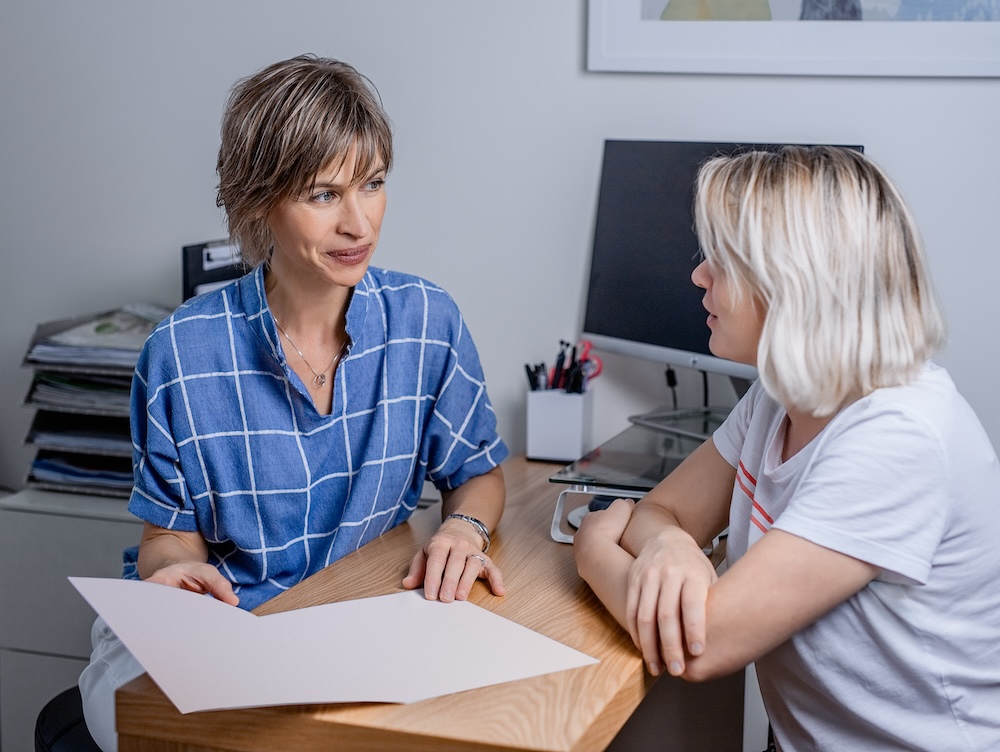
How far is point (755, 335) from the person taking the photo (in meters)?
1.02

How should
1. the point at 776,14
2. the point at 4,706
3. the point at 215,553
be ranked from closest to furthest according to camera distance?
the point at 215,553, the point at 776,14, the point at 4,706

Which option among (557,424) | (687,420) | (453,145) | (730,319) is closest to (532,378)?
(557,424)

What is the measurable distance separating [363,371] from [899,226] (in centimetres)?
70

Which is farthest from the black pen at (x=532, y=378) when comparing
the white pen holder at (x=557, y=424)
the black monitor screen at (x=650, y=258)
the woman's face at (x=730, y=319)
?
the woman's face at (x=730, y=319)

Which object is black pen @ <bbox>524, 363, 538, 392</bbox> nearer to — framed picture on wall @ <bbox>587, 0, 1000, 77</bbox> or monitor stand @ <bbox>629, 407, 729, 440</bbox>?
monitor stand @ <bbox>629, 407, 729, 440</bbox>

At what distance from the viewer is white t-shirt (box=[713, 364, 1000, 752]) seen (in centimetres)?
91

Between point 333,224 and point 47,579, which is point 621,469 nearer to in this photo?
point 333,224

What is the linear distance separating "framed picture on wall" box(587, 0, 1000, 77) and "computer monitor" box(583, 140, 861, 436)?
0.17m

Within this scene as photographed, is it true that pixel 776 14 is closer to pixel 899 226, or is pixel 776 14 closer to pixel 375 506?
pixel 899 226

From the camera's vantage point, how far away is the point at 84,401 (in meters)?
1.96

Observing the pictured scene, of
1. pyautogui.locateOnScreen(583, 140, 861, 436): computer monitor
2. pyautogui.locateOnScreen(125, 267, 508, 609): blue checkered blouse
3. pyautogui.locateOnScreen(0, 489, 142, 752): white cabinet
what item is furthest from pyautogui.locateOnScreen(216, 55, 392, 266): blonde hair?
pyautogui.locateOnScreen(0, 489, 142, 752): white cabinet

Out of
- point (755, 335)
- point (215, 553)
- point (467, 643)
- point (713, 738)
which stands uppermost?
point (755, 335)

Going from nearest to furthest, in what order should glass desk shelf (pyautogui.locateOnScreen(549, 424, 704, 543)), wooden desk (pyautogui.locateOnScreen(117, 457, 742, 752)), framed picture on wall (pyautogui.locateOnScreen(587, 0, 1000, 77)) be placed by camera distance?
1. wooden desk (pyautogui.locateOnScreen(117, 457, 742, 752))
2. glass desk shelf (pyautogui.locateOnScreen(549, 424, 704, 543))
3. framed picture on wall (pyautogui.locateOnScreen(587, 0, 1000, 77))

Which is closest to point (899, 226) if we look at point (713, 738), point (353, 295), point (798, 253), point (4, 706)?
point (798, 253)
